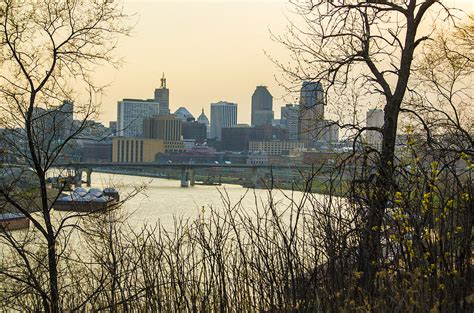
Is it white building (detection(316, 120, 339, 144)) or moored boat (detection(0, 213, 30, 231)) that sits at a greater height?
white building (detection(316, 120, 339, 144))

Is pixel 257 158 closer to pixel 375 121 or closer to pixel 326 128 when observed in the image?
pixel 375 121

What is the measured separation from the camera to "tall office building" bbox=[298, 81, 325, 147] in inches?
336

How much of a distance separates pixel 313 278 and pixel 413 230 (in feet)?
2.86

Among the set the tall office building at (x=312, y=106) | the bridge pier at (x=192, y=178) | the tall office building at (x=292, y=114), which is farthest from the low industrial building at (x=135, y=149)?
the tall office building at (x=312, y=106)

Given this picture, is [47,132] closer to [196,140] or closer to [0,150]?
[0,150]

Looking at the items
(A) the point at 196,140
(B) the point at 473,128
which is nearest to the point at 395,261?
(B) the point at 473,128

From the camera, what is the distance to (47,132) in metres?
9.88

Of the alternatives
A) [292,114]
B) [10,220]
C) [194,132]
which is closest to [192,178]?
[10,220]

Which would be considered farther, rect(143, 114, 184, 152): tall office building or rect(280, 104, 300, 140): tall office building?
rect(143, 114, 184, 152): tall office building

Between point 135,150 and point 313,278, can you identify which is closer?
point 313,278

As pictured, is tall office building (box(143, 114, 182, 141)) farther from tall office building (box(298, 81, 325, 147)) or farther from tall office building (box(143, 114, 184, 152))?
tall office building (box(298, 81, 325, 147))

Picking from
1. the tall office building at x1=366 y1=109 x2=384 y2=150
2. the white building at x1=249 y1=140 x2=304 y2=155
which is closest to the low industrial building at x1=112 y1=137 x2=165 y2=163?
the white building at x1=249 y1=140 x2=304 y2=155

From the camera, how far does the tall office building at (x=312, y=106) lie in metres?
8.55

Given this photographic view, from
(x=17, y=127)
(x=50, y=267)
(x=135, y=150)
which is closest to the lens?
(x=50, y=267)
